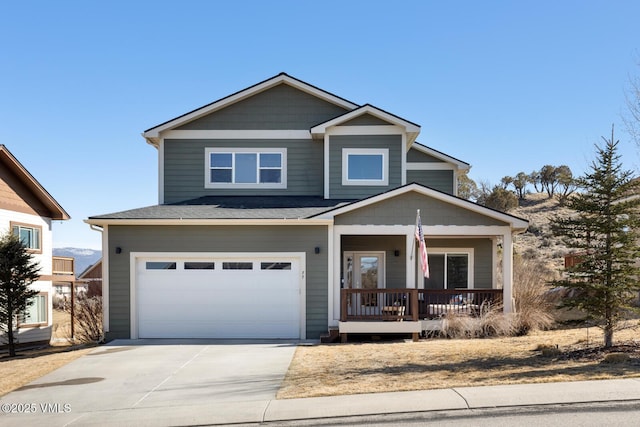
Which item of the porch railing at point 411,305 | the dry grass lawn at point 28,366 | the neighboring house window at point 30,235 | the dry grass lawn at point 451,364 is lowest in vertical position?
the dry grass lawn at point 28,366

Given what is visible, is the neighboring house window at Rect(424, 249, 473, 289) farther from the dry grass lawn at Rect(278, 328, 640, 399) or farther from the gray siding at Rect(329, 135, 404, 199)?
the dry grass lawn at Rect(278, 328, 640, 399)

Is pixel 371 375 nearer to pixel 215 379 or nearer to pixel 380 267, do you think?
pixel 215 379

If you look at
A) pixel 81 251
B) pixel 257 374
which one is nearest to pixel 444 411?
pixel 257 374

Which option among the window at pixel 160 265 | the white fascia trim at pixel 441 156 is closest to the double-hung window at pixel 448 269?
the white fascia trim at pixel 441 156

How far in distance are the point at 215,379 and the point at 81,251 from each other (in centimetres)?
13595

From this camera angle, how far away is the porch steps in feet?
48.8

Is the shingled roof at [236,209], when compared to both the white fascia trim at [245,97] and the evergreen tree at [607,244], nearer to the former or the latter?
the white fascia trim at [245,97]

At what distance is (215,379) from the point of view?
1012 centimetres

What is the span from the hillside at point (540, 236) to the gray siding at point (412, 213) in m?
15.7

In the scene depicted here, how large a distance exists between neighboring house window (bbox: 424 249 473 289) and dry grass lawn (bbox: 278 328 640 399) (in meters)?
5.06

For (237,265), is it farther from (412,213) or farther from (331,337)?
(412,213)

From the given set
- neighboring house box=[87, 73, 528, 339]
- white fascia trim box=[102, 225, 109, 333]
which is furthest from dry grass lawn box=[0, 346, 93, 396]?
neighboring house box=[87, 73, 528, 339]

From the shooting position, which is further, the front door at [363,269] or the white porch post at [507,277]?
the front door at [363,269]

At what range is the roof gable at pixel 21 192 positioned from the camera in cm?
1914
